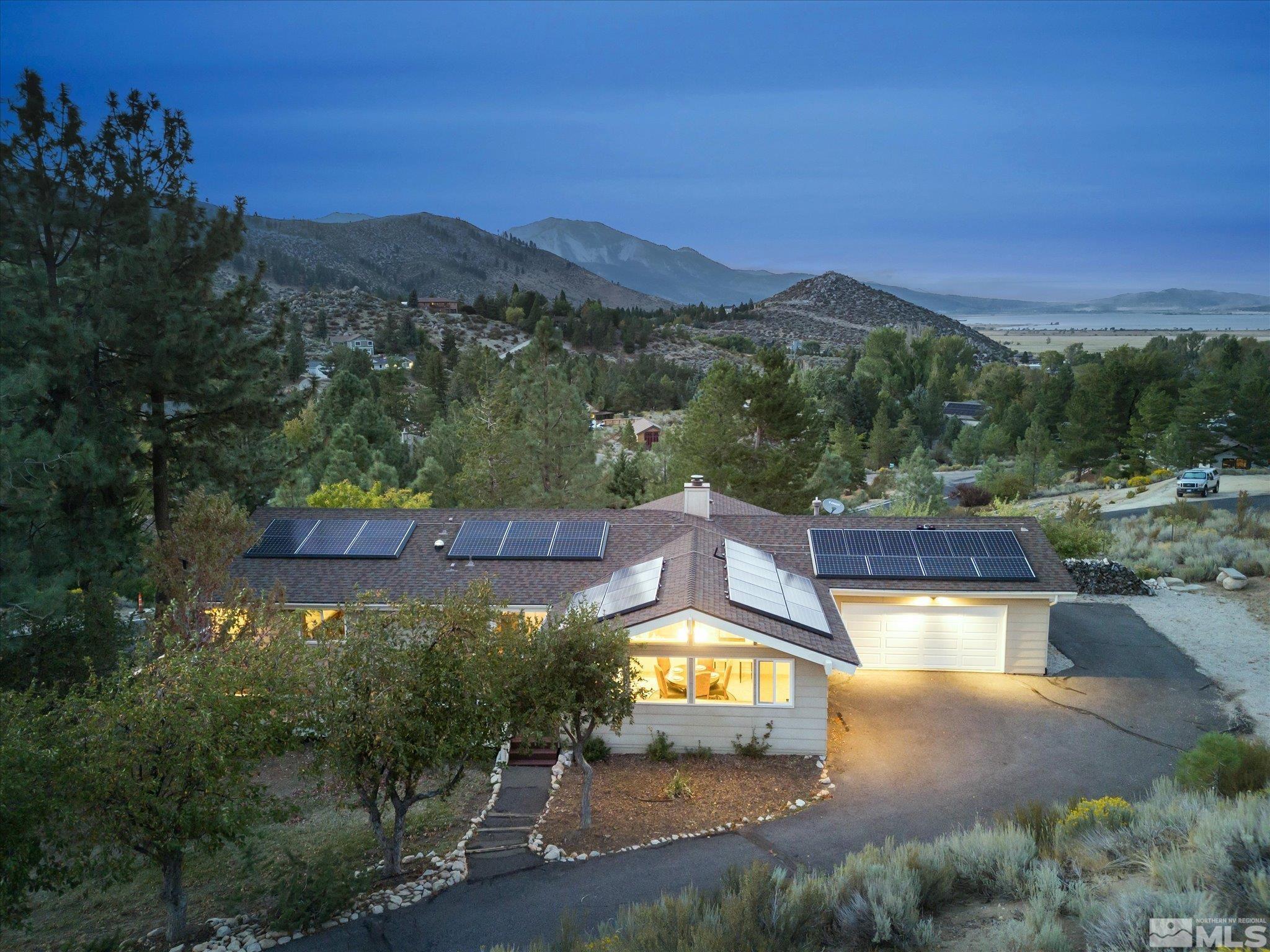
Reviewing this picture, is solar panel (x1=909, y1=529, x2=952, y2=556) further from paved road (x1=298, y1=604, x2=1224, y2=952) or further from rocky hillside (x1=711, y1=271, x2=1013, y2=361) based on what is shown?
rocky hillside (x1=711, y1=271, x2=1013, y2=361)

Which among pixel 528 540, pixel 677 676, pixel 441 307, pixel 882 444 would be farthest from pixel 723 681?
pixel 441 307

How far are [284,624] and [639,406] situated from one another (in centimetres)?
7267

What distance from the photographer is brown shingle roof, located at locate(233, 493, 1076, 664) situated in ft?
48.6

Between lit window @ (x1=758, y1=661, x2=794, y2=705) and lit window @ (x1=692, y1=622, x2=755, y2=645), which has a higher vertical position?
lit window @ (x1=692, y1=622, x2=755, y2=645)

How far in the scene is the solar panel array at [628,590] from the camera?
48.6ft

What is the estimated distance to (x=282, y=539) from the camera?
62.3ft

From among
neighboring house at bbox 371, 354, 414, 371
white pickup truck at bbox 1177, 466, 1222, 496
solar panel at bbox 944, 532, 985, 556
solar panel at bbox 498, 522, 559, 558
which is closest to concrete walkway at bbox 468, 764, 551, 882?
solar panel at bbox 498, 522, 559, 558

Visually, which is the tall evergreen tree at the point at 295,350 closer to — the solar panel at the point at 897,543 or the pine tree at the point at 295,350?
the pine tree at the point at 295,350

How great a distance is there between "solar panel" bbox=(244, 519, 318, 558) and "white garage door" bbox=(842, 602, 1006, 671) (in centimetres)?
1232

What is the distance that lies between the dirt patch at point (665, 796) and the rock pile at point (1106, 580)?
14.4m

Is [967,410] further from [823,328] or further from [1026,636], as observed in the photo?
[823,328]

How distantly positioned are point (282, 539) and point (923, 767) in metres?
14.2

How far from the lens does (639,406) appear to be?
278ft

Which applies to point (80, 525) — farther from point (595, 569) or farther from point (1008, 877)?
point (1008, 877)
